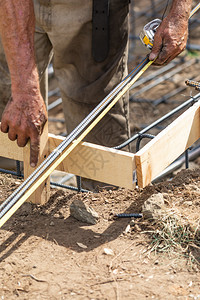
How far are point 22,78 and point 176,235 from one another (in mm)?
1042

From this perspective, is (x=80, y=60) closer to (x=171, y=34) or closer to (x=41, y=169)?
(x=171, y=34)

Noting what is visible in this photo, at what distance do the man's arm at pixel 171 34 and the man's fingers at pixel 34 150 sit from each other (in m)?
0.82

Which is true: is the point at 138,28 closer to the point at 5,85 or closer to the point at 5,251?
the point at 5,85

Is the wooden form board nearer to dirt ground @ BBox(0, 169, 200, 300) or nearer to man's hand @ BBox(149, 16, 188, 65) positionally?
dirt ground @ BBox(0, 169, 200, 300)

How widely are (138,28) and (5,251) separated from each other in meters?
6.21

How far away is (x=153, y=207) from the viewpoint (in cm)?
245

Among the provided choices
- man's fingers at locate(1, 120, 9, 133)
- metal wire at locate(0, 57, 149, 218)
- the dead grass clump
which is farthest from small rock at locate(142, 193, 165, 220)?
man's fingers at locate(1, 120, 9, 133)

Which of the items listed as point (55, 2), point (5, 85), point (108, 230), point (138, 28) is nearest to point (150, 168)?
point (108, 230)

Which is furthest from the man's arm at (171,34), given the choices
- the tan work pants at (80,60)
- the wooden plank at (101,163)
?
the wooden plank at (101,163)

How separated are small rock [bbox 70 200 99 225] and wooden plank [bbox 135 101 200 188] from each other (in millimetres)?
270

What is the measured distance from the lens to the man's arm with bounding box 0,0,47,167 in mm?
2562

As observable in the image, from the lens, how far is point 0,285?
2.12 metres

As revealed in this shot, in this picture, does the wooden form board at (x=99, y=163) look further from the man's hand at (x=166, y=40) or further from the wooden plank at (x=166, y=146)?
the man's hand at (x=166, y=40)

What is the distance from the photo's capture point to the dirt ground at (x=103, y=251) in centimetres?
209
